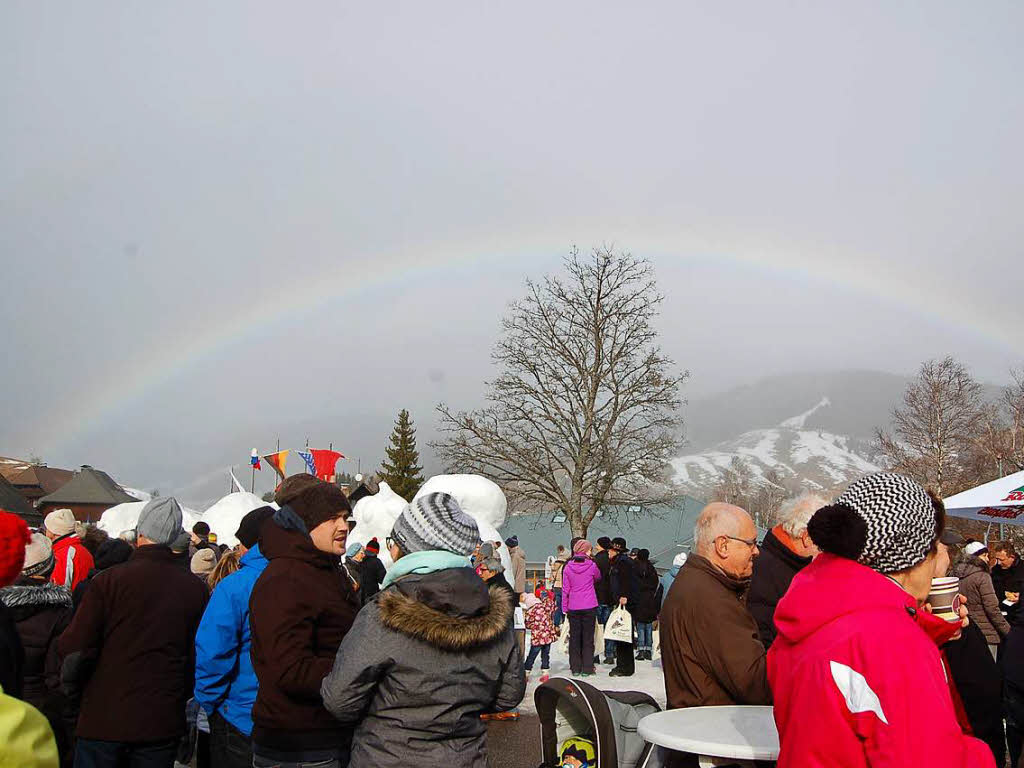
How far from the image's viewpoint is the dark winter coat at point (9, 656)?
2.56m

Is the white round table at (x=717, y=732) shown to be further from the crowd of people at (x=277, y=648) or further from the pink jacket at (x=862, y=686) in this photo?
the crowd of people at (x=277, y=648)

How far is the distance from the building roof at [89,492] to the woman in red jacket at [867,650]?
77954 mm

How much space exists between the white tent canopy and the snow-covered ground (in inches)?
182

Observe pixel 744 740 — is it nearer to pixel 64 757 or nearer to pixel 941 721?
pixel 941 721

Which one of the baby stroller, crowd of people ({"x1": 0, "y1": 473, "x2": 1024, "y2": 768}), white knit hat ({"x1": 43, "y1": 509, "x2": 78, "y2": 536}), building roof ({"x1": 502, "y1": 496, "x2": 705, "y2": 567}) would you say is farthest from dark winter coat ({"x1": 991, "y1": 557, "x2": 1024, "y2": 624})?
building roof ({"x1": 502, "y1": 496, "x2": 705, "y2": 567})

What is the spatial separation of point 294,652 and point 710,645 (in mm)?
1730

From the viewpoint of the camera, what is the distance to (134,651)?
462cm

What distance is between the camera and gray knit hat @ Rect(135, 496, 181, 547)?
16.2ft

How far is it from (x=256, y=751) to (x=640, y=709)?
5.78 ft

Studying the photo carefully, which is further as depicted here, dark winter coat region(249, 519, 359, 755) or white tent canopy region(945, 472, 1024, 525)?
white tent canopy region(945, 472, 1024, 525)

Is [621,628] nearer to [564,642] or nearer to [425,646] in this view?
[564,642]

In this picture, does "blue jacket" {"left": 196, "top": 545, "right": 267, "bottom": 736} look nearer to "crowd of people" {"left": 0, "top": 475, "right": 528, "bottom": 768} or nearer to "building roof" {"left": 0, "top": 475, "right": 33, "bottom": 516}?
"crowd of people" {"left": 0, "top": 475, "right": 528, "bottom": 768}

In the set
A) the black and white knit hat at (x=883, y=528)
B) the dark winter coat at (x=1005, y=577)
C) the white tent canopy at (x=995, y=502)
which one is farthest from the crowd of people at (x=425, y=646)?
the white tent canopy at (x=995, y=502)

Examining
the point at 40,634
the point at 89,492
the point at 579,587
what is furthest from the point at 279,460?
the point at 89,492
